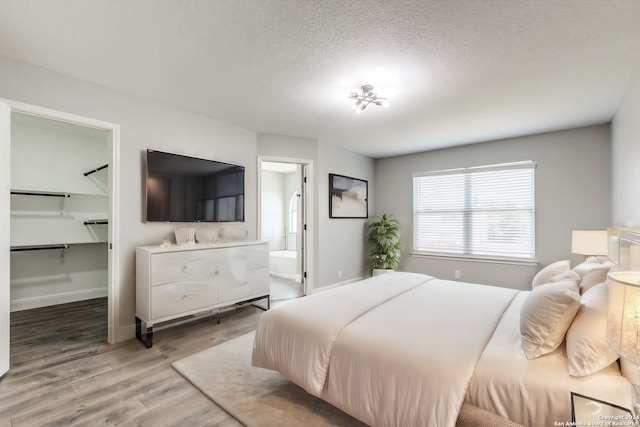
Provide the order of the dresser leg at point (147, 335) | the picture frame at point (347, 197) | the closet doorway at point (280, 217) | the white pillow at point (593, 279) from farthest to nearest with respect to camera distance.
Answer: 1. the closet doorway at point (280, 217)
2. the picture frame at point (347, 197)
3. the dresser leg at point (147, 335)
4. the white pillow at point (593, 279)

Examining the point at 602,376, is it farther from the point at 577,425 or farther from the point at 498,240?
the point at 498,240

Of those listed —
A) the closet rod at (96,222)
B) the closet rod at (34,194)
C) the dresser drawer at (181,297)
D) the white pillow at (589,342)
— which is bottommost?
the dresser drawer at (181,297)

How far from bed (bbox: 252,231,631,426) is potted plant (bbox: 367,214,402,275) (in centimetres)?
301

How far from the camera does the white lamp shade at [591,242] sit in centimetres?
303

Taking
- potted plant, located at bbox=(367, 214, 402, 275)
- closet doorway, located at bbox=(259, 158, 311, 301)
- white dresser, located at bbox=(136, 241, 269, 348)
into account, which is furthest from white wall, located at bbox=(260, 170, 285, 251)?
white dresser, located at bbox=(136, 241, 269, 348)

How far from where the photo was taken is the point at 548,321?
57.1 inches

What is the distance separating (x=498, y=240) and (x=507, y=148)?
143cm

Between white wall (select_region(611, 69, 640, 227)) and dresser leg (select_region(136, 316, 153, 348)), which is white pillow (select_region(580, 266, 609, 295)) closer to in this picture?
white wall (select_region(611, 69, 640, 227))

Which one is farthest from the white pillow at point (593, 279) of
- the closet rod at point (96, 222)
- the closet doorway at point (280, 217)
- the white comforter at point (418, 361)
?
the closet rod at point (96, 222)

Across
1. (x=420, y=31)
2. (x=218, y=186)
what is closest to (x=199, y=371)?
(x=218, y=186)

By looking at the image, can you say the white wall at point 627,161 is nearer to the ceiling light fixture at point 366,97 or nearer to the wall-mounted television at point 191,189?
the ceiling light fixture at point 366,97

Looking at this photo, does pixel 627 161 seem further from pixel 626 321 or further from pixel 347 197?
pixel 347 197

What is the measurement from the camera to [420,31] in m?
1.94

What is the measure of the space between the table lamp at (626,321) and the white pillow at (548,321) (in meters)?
0.32
